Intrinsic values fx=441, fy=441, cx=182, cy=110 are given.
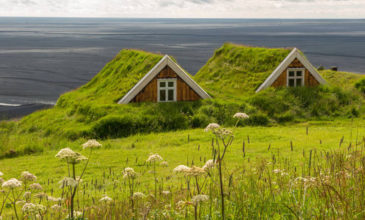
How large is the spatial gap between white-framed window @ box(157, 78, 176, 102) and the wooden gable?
7.88 metres

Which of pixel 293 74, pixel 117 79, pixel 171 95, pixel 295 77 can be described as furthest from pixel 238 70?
pixel 117 79

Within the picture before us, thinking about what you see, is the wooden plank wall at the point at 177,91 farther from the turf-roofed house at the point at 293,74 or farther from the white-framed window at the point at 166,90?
the turf-roofed house at the point at 293,74

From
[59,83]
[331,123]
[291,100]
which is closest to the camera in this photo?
[331,123]

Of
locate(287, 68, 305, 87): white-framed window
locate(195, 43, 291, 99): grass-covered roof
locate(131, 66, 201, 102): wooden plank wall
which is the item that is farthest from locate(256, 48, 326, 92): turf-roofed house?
locate(131, 66, 201, 102): wooden plank wall

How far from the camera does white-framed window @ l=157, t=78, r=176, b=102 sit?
95.9ft

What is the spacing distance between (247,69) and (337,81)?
1158cm

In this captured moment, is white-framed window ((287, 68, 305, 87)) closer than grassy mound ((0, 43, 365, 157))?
No

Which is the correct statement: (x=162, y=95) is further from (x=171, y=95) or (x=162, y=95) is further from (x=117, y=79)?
(x=117, y=79)

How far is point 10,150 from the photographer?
23125 millimetres

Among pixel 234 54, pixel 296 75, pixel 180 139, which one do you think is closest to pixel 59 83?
pixel 234 54

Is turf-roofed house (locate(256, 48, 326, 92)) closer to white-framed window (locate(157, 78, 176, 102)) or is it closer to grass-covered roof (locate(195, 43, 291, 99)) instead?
grass-covered roof (locate(195, 43, 291, 99))

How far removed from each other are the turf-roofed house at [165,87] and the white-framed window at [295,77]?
7131 millimetres

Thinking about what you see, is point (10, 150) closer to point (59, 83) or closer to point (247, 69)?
point (247, 69)

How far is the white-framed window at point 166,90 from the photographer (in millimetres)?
29234
